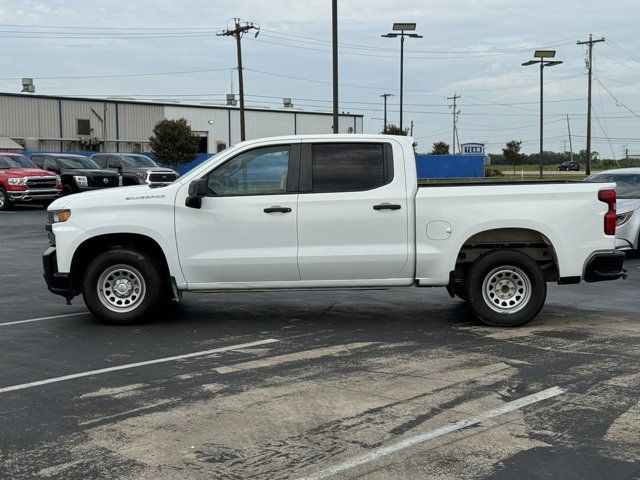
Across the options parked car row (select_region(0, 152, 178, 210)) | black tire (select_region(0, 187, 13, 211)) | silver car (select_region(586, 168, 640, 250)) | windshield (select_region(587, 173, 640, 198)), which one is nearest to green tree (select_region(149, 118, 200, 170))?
parked car row (select_region(0, 152, 178, 210))

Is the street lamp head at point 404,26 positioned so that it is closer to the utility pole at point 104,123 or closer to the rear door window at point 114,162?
the rear door window at point 114,162

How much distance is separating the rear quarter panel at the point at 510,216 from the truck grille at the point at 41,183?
22524 mm

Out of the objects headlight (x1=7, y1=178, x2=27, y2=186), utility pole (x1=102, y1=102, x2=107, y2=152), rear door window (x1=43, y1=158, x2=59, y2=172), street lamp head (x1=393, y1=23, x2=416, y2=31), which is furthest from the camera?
utility pole (x1=102, y1=102, x2=107, y2=152)

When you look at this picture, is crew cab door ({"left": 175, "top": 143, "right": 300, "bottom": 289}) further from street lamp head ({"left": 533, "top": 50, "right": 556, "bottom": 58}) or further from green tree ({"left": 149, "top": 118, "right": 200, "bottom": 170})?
street lamp head ({"left": 533, "top": 50, "right": 556, "bottom": 58})

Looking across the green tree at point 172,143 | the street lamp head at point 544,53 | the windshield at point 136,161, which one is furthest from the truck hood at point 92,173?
the street lamp head at point 544,53

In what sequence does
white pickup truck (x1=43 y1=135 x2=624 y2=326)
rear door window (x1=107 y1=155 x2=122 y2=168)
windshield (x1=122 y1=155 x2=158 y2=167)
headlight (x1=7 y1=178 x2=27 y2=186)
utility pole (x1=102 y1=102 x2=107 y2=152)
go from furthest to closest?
1. utility pole (x1=102 y1=102 x2=107 y2=152)
2. windshield (x1=122 y1=155 x2=158 y2=167)
3. rear door window (x1=107 y1=155 x2=122 y2=168)
4. headlight (x1=7 y1=178 x2=27 y2=186)
5. white pickup truck (x1=43 y1=135 x2=624 y2=326)

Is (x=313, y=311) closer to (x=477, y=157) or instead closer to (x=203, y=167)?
(x=203, y=167)

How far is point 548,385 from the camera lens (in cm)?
615

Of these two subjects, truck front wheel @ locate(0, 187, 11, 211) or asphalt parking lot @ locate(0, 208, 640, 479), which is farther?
truck front wheel @ locate(0, 187, 11, 211)

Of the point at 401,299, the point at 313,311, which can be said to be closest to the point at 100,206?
the point at 313,311

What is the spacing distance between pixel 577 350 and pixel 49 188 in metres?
24.3

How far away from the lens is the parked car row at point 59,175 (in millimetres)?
27906

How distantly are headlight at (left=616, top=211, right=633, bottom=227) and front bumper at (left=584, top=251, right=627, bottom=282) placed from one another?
20.2 ft

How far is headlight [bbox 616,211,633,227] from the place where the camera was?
14.2 m
